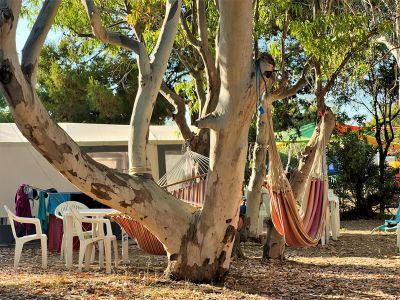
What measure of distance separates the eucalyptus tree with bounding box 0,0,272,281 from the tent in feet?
16.8

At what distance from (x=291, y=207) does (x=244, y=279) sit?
77 centimetres

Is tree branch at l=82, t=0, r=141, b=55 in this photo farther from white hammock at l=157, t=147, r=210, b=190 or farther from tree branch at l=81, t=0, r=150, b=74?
white hammock at l=157, t=147, r=210, b=190

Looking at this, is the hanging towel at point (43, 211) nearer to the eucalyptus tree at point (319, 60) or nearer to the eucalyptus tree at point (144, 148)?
the eucalyptus tree at point (319, 60)

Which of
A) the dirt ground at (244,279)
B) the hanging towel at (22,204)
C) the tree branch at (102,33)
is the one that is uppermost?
the tree branch at (102,33)

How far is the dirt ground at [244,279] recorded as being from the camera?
4.51m

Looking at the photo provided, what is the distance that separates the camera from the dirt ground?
4.51 meters

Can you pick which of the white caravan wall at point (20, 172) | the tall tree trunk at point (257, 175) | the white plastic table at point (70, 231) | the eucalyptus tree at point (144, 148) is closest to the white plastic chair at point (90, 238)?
the white plastic table at point (70, 231)

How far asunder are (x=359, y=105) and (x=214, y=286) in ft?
34.2

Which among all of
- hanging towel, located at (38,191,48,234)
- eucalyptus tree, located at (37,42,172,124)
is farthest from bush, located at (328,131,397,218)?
hanging towel, located at (38,191,48,234)

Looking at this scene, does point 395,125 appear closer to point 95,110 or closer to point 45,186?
point 95,110

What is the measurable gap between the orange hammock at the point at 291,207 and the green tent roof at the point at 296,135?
7.37m

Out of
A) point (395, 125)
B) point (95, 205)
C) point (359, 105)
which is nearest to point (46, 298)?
point (95, 205)

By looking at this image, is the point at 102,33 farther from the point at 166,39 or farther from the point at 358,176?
the point at 358,176

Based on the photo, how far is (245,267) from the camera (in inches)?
242
